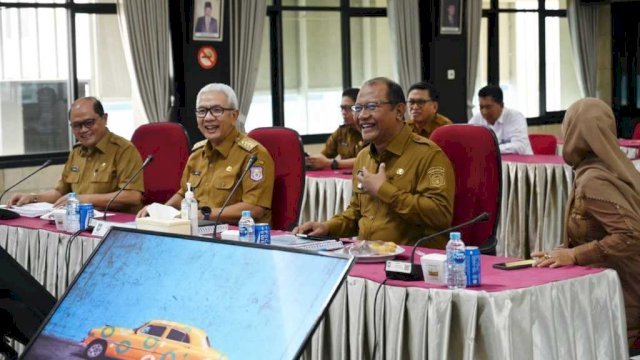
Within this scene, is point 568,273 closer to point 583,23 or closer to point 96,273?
point 96,273

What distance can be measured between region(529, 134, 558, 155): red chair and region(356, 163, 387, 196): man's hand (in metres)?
4.80

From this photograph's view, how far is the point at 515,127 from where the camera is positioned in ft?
26.1

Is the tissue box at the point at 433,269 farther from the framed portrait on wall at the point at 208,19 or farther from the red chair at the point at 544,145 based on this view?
the framed portrait on wall at the point at 208,19

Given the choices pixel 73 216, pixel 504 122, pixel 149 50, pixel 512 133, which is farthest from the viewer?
pixel 149 50

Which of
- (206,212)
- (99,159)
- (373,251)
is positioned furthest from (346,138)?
(373,251)

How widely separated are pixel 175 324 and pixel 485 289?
146 centimetres

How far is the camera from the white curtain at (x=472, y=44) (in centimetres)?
1230

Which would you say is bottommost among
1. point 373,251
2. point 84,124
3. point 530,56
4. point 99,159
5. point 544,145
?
point 373,251

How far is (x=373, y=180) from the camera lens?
3.90 m

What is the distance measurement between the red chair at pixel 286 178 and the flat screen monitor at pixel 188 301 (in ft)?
10.2

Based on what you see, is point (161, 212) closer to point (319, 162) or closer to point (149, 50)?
point (319, 162)

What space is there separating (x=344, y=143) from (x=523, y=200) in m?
1.37

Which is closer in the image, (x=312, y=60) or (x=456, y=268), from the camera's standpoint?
(x=456, y=268)

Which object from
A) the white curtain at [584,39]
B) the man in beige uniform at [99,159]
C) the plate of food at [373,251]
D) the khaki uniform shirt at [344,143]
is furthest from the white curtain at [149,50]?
the white curtain at [584,39]
